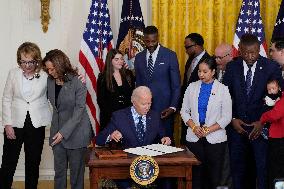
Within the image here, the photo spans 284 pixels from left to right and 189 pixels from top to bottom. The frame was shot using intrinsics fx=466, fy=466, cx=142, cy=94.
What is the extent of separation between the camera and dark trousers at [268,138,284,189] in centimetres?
405

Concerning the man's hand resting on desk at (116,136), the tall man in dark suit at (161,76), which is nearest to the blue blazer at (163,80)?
the tall man in dark suit at (161,76)

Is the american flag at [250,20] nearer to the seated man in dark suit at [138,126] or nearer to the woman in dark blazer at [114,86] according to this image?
the woman in dark blazer at [114,86]

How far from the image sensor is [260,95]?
4375mm

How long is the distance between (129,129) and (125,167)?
0.56 meters

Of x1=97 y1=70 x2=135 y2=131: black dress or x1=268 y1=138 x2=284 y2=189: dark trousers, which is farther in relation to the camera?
x1=97 y1=70 x2=135 y2=131: black dress

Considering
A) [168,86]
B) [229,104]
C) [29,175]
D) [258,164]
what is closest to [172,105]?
[168,86]

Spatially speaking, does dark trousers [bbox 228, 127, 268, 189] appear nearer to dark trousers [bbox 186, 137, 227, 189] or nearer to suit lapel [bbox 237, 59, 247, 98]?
dark trousers [bbox 186, 137, 227, 189]

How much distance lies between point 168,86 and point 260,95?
105 centimetres

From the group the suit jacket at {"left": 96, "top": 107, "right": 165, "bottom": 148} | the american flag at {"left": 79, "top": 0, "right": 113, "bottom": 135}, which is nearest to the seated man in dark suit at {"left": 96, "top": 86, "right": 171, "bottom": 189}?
the suit jacket at {"left": 96, "top": 107, "right": 165, "bottom": 148}

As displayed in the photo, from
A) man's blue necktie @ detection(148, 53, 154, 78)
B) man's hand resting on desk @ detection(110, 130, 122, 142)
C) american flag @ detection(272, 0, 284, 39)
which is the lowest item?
man's hand resting on desk @ detection(110, 130, 122, 142)

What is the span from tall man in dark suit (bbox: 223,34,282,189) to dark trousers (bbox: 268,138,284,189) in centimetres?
25

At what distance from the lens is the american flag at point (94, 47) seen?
18.7 ft

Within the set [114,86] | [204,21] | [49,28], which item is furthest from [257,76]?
[49,28]

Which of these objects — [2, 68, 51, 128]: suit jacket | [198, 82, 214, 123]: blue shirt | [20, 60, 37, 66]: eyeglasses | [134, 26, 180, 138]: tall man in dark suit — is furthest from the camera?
[134, 26, 180, 138]: tall man in dark suit
